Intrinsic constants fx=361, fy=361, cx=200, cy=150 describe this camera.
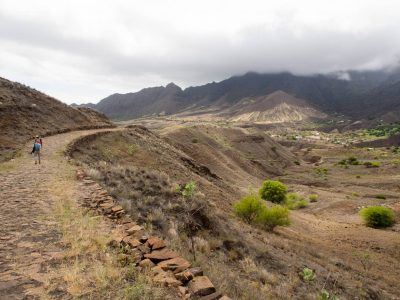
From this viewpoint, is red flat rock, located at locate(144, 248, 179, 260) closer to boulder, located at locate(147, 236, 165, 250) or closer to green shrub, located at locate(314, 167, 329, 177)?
boulder, located at locate(147, 236, 165, 250)

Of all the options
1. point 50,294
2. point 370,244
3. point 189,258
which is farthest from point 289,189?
point 50,294

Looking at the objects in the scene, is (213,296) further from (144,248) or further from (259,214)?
(259,214)

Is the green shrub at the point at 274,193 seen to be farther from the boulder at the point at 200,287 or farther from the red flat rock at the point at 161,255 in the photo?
the boulder at the point at 200,287

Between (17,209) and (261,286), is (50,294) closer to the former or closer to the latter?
(17,209)

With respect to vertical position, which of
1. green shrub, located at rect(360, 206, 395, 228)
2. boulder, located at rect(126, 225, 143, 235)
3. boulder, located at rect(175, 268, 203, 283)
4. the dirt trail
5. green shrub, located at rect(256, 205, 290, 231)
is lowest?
green shrub, located at rect(360, 206, 395, 228)

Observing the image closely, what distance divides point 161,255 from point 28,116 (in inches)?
1060

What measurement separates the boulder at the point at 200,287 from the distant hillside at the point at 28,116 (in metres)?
16.3

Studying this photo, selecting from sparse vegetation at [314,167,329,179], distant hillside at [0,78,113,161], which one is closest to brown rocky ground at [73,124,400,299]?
distant hillside at [0,78,113,161]

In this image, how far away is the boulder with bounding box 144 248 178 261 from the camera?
287 inches

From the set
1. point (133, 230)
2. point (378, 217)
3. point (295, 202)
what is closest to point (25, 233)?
point (133, 230)

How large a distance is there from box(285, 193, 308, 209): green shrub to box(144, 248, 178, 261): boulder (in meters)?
33.1

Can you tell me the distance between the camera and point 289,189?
2013 inches

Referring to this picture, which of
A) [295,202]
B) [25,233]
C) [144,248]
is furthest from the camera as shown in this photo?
[295,202]

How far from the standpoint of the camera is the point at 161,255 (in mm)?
7414
